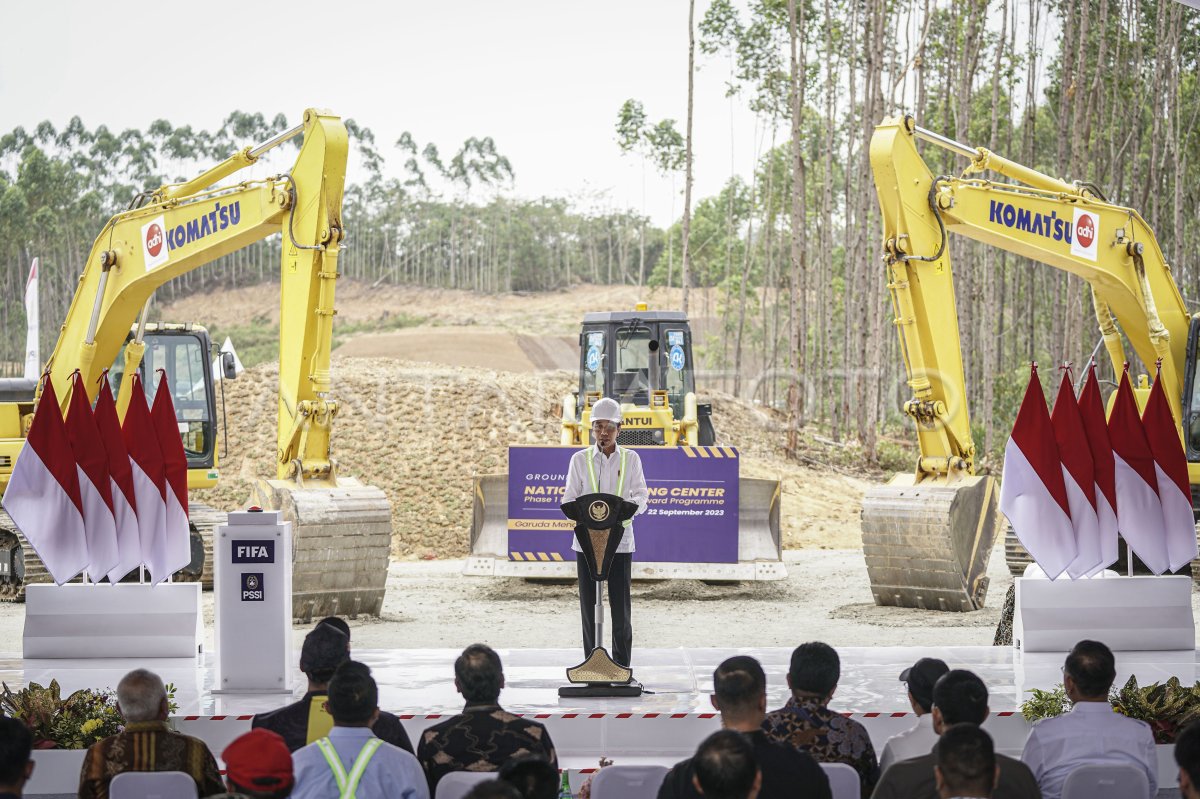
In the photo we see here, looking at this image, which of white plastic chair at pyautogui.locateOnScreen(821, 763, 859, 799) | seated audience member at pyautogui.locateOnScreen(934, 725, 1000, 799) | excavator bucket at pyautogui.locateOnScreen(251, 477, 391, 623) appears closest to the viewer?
seated audience member at pyautogui.locateOnScreen(934, 725, 1000, 799)

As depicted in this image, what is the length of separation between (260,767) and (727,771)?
1309 millimetres

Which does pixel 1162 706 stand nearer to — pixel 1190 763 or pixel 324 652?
pixel 1190 763

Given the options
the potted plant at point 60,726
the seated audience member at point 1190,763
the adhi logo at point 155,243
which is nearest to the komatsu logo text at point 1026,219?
the adhi logo at point 155,243

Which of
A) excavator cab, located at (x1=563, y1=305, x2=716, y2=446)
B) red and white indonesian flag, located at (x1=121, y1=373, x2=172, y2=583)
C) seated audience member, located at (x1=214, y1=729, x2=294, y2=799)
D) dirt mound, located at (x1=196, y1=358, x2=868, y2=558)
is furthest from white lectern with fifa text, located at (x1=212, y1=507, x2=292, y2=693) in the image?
dirt mound, located at (x1=196, y1=358, x2=868, y2=558)

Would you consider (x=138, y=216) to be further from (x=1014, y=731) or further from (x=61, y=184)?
(x=61, y=184)

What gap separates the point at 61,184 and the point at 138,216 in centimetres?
5292

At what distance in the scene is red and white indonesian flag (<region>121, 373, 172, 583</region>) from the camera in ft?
30.1

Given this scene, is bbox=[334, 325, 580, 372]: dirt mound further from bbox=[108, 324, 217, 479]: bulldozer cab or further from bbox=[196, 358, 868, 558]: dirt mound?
bbox=[108, 324, 217, 479]: bulldozer cab

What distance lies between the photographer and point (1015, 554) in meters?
15.9

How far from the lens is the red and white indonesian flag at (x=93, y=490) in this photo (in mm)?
9055

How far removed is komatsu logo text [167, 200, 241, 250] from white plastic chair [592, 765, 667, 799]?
A: 9.84 m

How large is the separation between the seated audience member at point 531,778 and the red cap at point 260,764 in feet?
2.18

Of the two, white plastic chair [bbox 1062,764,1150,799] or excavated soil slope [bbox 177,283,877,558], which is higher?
excavated soil slope [bbox 177,283,877,558]

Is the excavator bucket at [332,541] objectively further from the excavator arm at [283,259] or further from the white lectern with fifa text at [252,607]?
the white lectern with fifa text at [252,607]
